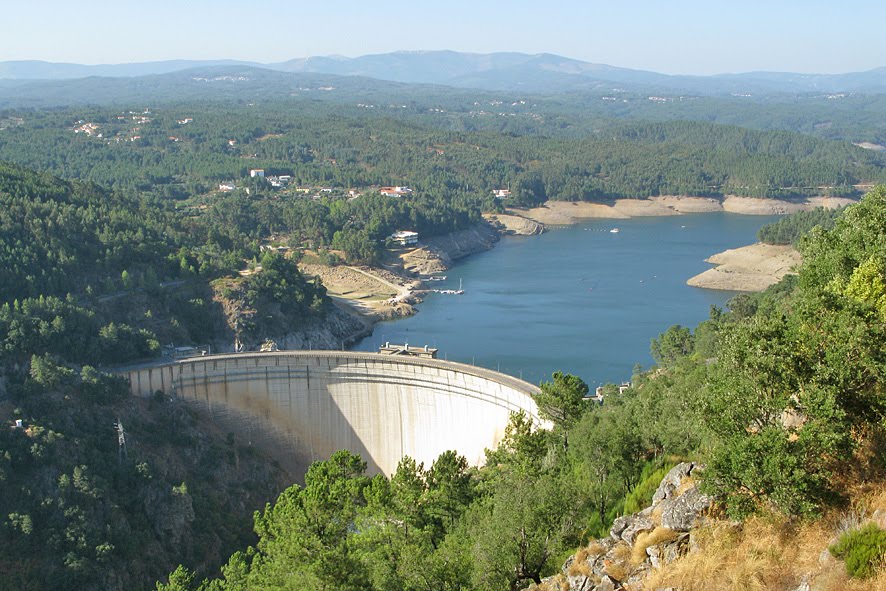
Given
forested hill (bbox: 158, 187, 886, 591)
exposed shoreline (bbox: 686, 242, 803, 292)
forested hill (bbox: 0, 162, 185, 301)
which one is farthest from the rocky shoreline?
forested hill (bbox: 158, 187, 886, 591)

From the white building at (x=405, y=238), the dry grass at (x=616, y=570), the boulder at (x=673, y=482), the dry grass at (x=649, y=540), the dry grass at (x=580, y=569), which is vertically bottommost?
the white building at (x=405, y=238)

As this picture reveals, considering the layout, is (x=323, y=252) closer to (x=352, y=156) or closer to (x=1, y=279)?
(x=1, y=279)

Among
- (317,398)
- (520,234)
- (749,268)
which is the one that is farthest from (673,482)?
(520,234)

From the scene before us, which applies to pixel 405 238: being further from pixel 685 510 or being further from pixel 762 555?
pixel 762 555

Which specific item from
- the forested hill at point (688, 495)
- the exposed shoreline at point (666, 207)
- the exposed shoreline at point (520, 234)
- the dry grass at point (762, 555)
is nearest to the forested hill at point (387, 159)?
the exposed shoreline at point (666, 207)

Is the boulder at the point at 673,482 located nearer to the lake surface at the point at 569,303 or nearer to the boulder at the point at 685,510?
the boulder at the point at 685,510

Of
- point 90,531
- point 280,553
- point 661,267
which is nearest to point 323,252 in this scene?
point 661,267
